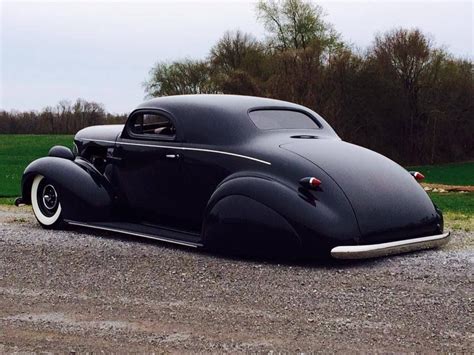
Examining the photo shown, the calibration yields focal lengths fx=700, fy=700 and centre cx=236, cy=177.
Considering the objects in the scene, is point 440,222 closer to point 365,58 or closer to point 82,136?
point 82,136

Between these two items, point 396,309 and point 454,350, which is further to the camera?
point 396,309

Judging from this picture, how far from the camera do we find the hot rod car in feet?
23.5

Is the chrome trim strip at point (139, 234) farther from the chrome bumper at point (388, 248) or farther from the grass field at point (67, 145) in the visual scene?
the grass field at point (67, 145)

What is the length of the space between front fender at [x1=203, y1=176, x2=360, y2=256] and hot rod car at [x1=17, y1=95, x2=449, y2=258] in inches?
0.4

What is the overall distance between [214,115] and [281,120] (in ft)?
3.01

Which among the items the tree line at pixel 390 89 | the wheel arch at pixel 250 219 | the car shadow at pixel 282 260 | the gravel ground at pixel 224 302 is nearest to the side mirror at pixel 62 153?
the gravel ground at pixel 224 302

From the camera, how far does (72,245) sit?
8.22 m

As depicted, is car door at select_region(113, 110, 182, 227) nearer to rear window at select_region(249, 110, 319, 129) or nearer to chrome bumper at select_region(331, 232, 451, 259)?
rear window at select_region(249, 110, 319, 129)

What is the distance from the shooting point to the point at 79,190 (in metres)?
9.30

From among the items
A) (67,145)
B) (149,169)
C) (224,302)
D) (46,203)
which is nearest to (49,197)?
(46,203)

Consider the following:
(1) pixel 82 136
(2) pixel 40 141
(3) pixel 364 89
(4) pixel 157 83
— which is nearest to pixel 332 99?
(3) pixel 364 89

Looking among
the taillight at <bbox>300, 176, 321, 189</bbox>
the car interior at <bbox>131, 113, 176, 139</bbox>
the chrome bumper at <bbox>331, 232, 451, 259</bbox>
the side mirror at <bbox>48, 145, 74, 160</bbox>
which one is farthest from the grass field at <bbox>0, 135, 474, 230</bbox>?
the side mirror at <bbox>48, 145, 74, 160</bbox>

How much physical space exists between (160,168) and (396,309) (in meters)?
4.03

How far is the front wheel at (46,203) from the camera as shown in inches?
381
